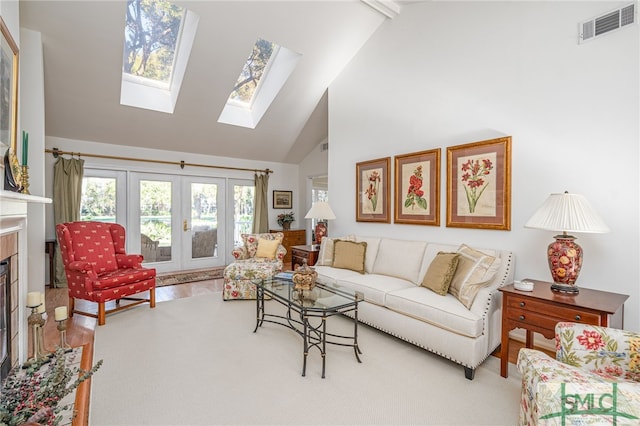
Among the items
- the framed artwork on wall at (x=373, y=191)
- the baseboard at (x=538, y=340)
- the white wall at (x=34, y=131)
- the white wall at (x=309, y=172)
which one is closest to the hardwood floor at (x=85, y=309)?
the baseboard at (x=538, y=340)

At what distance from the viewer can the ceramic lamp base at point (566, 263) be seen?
2129 mm

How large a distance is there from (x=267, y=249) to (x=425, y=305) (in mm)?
2602

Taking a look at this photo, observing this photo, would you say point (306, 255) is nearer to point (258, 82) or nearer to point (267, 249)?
point (267, 249)

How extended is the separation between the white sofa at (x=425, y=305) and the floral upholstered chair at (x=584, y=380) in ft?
2.31

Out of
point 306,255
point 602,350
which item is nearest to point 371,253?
point 306,255

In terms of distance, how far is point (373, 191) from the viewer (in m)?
4.10

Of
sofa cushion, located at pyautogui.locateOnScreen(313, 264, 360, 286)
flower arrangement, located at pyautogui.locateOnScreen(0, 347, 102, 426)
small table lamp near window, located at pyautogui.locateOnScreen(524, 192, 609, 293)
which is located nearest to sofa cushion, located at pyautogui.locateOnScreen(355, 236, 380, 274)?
sofa cushion, located at pyautogui.locateOnScreen(313, 264, 360, 286)

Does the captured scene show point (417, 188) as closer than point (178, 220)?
Yes

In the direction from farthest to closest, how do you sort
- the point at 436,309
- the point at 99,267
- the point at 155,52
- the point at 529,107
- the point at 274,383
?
the point at 155,52, the point at 99,267, the point at 529,107, the point at 436,309, the point at 274,383

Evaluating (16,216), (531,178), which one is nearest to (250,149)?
(16,216)

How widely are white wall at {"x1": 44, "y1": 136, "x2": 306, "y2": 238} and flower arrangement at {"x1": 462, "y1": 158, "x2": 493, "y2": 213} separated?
15.3 ft

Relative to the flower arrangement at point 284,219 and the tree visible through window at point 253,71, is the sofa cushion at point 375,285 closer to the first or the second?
the tree visible through window at point 253,71

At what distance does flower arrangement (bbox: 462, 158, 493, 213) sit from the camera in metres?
2.94

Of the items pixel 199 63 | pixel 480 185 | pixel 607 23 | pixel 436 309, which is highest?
pixel 199 63
